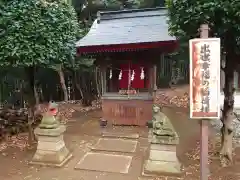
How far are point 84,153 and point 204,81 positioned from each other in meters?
4.59

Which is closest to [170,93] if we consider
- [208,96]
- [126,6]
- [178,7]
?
[126,6]

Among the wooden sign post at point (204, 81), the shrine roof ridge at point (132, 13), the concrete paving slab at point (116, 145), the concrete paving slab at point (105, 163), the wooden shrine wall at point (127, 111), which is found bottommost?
the concrete paving slab at point (105, 163)

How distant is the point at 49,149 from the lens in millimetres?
6773

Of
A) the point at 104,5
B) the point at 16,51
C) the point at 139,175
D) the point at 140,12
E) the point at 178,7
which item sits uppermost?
the point at 104,5

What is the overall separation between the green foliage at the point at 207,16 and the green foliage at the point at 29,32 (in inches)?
123

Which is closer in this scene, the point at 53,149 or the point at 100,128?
the point at 53,149

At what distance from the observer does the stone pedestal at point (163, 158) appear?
605cm

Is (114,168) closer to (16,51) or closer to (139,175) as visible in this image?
(139,175)

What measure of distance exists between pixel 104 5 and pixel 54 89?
6731mm

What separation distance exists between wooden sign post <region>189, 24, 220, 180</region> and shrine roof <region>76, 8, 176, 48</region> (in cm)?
448

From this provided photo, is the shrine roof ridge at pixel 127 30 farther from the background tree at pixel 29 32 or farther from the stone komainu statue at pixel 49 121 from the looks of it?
the stone komainu statue at pixel 49 121

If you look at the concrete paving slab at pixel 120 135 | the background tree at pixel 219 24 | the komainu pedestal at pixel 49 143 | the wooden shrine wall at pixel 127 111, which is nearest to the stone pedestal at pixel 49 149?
the komainu pedestal at pixel 49 143

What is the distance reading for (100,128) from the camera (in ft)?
32.5

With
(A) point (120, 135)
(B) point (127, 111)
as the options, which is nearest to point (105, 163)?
(A) point (120, 135)
